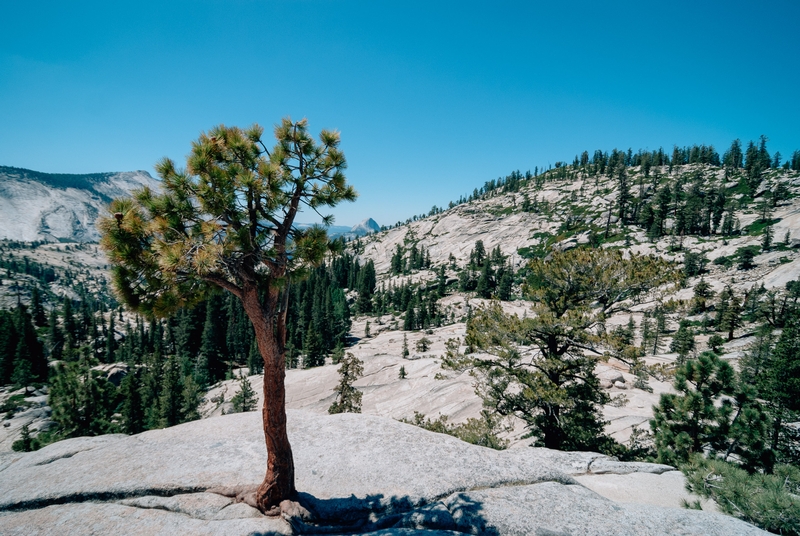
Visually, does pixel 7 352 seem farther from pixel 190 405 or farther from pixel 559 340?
pixel 559 340

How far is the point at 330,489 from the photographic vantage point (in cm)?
859

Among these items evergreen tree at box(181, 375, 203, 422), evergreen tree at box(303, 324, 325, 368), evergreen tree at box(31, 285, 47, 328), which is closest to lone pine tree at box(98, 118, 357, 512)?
evergreen tree at box(181, 375, 203, 422)

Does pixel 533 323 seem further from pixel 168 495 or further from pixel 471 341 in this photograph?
pixel 168 495

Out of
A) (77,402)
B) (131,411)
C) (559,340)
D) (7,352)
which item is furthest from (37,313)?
(559,340)

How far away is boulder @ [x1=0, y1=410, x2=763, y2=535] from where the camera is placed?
7137 millimetres

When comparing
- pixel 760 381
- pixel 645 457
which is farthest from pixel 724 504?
pixel 760 381

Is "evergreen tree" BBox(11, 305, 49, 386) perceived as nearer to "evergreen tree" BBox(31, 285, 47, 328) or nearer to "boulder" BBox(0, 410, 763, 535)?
"evergreen tree" BBox(31, 285, 47, 328)

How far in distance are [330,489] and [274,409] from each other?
3013mm

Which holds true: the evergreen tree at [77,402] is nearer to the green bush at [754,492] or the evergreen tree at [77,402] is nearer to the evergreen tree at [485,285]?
the green bush at [754,492]

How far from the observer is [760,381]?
59.2 ft

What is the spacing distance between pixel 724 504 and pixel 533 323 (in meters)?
7.17

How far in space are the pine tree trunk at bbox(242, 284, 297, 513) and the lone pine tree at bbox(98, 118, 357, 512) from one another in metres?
0.02

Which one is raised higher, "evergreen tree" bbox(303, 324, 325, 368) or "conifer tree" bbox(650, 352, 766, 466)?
"conifer tree" bbox(650, 352, 766, 466)

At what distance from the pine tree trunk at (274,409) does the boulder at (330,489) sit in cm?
41
